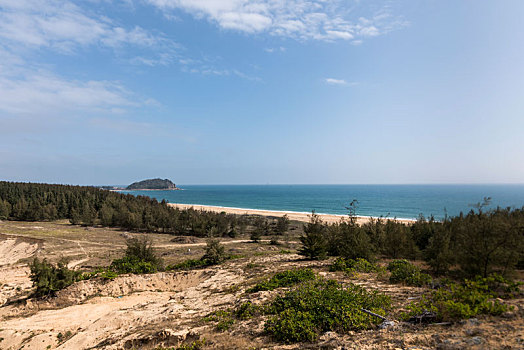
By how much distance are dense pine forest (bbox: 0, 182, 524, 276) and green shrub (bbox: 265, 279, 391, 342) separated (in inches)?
192

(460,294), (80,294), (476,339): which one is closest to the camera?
(476,339)

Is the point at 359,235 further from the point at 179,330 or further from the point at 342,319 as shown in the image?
the point at 179,330

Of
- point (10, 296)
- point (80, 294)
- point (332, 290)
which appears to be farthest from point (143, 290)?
point (332, 290)

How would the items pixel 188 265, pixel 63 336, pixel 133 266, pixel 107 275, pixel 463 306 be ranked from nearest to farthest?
pixel 463 306 → pixel 63 336 → pixel 107 275 → pixel 133 266 → pixel 188 265

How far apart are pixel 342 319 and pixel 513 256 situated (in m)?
7.57

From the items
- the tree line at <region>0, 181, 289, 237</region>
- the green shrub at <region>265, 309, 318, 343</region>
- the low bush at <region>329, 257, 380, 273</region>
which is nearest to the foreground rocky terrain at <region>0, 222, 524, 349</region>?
the green shrub at <region>265, 309, 318, 343</region>

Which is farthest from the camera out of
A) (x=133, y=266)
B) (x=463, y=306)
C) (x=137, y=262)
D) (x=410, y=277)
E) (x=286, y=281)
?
(x=137, y=262)

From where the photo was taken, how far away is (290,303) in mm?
9672

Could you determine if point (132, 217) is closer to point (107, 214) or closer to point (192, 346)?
point (107, 214)

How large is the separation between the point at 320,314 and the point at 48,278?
1757 centimetres

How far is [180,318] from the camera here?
451 inches

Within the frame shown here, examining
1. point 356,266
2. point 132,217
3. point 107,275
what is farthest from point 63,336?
point 132,217

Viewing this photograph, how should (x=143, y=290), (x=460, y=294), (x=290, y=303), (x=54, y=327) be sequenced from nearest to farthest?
(x=460, y=294), (x=290, y=303), (x=54, y=327), (x=143, y=290)

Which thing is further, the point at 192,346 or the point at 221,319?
the point at 221,319
